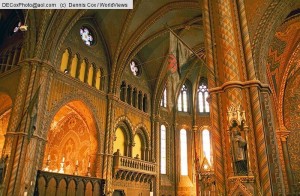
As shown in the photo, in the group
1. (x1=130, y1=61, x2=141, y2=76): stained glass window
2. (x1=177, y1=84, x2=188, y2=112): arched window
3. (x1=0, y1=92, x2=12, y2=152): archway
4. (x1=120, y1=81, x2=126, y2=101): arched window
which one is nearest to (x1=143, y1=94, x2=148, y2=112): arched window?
(x1=130, y1=61, x2=141, y2=76): stained glass window

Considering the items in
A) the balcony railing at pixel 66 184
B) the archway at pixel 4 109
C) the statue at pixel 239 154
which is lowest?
the balcony railing at pixel 66 184

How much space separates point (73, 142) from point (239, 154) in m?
13.8

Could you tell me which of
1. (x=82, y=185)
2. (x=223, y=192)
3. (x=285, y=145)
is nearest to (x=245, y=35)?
(x=223, y=192)

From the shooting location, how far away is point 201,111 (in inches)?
957

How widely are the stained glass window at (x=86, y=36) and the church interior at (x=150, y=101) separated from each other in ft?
0.26

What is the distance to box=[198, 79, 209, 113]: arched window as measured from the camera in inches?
964

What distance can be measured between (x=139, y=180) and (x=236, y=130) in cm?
1302

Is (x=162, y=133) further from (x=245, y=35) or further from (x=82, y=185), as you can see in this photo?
(x=245, y=35)

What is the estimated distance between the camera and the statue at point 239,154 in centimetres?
698

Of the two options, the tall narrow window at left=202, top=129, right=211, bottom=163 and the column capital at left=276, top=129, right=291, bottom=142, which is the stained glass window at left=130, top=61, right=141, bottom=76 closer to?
the tall narrow window at left=202, top=129, right=211, bottom=163

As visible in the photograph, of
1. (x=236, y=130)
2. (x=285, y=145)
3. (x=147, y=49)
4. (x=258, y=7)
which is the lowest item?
(x=236, y=130)

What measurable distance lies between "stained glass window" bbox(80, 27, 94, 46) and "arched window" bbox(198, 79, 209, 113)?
11.4m

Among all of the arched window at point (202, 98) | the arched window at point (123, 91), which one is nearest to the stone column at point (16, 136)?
the arched window at point (123, 91)

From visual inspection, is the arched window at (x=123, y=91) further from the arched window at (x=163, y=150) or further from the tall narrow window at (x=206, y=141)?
the tall narrow window at (x=206, y=141)
